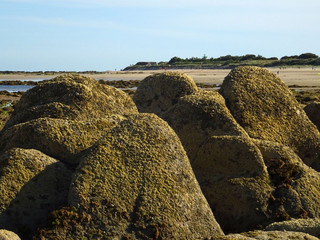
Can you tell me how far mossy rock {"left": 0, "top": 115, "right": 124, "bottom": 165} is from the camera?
239 inches

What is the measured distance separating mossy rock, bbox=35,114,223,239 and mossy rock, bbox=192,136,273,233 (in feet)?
2.32

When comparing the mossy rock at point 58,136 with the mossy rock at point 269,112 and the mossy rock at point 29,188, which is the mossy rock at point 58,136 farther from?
the mossy rock at point 269,112

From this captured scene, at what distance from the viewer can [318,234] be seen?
537 centimetres

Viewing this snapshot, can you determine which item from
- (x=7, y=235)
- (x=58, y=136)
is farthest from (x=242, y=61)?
(x=7, y=235)

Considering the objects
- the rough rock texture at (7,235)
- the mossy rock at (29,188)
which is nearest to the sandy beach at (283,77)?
the mossy rock at (29,188)

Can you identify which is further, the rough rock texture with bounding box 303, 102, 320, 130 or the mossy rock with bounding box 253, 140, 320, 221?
the rough rock texture with bounding box 303, 102, 320, 130

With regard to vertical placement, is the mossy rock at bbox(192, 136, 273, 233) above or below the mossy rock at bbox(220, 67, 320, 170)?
below

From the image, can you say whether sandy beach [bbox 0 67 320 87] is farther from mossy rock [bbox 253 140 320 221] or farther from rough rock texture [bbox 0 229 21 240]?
rough rock texture [bbox 0 229 21 240]

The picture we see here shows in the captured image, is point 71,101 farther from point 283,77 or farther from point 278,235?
point 283,77

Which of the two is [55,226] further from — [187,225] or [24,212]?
[187,225]

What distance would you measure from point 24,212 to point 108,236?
1011 millimetres

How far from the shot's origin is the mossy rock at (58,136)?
6.07 meters

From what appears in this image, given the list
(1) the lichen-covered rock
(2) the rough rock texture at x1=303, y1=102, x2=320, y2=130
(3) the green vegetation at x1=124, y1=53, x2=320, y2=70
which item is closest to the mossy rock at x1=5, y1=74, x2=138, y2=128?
(1) the lichen-covered rock

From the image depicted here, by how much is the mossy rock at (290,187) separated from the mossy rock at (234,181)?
0.47 feet
